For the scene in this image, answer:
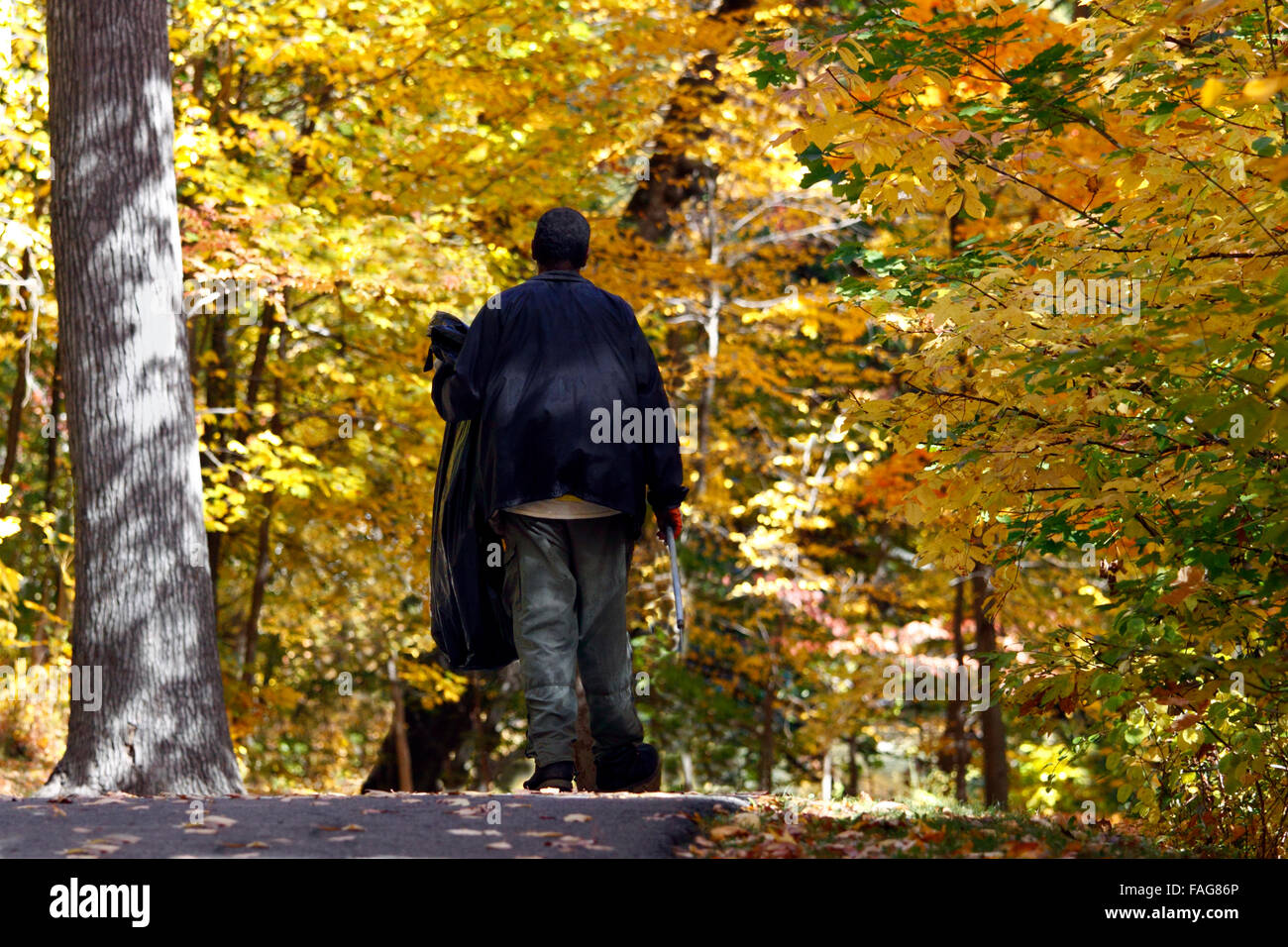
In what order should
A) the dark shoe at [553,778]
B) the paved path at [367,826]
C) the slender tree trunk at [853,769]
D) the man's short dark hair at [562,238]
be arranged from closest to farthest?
the paved path at [367,826] < the dark shoe at [553,778] < the man's short dark hair at [562,238] < the slender tree trunk at [853,769]

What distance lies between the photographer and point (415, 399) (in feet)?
43.7

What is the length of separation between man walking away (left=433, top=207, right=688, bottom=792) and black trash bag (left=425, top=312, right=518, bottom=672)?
21 cm

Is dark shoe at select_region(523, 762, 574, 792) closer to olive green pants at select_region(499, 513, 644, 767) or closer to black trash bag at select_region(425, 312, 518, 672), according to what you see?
olive green pants at select_region(499, 513, 644, 767)

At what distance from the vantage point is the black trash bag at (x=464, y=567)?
19.2 ft

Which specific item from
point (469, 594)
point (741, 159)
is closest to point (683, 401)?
point (741, 159)


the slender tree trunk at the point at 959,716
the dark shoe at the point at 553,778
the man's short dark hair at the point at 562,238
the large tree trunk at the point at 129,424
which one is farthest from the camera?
the slender tree trunk at the point at 959,716

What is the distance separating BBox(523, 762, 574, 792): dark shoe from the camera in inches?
215

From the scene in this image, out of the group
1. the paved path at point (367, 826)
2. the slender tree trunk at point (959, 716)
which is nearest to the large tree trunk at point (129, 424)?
the paved path at point (367, 826)

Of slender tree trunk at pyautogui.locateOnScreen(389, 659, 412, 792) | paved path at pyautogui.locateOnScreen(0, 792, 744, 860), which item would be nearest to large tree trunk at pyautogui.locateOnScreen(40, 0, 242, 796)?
paved path at pyautogui.locateOnScreen(0, 792, 744, 860)

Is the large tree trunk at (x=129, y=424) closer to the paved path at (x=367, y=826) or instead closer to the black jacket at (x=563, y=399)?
the paved path at (x=367, y=826)

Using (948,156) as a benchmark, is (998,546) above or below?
below

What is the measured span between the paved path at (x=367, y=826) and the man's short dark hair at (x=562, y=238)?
89.6 inches
